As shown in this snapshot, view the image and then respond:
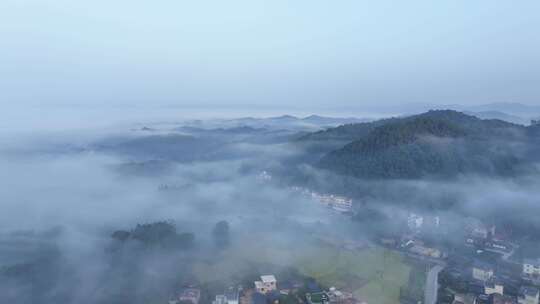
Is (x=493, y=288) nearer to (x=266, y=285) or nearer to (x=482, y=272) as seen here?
(x=482, y=272)

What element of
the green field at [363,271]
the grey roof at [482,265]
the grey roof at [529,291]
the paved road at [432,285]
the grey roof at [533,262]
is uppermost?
the grey roof at [533,262]

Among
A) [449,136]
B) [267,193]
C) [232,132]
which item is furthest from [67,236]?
[232,132]

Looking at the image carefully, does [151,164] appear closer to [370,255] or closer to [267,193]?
[267,193]

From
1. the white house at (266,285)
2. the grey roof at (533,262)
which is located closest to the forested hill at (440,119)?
the grey roof at (533,262)

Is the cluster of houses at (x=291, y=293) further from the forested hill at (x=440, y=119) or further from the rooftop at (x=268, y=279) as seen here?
the forested hill at (x=440, y=119)

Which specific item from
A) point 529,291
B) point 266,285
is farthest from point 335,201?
point 529,291

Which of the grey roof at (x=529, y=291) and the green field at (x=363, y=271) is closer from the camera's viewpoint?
the grey roof at (x=529, y=291)
